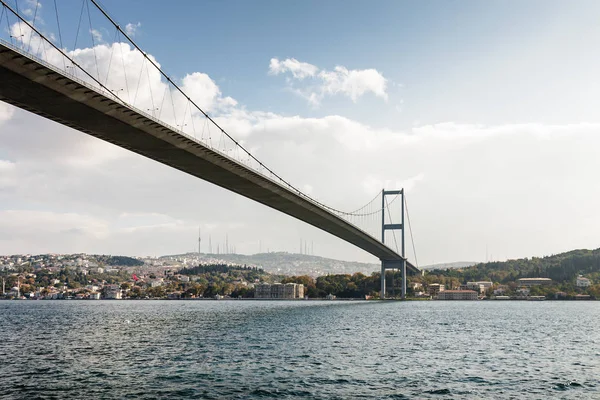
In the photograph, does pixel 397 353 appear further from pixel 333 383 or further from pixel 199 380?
pixel 199 380

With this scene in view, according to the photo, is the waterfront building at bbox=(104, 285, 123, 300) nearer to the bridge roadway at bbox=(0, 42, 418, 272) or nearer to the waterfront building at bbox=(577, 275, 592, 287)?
the waterfront building at bbox=(577, 275, 592, 287)

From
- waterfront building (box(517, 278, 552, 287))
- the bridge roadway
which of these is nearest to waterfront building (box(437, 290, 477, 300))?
waterfront building (box(517, 278, 552, 287))

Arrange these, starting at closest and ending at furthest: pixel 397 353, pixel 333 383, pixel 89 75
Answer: pixel 333 383
pixel 397 353
pixel 89 75

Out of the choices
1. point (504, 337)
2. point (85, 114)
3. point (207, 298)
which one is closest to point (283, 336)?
point (504, 337)

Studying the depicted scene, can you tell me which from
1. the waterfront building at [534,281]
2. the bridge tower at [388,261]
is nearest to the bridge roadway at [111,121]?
the bridge tower at [388,261]

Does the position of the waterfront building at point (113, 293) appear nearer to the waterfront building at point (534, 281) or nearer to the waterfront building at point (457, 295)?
the waterfront building at point (457, 295)

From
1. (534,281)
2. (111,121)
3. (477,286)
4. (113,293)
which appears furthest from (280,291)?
(111,121)
